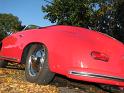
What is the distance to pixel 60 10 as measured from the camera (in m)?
27.3

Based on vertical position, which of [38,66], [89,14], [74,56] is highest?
[89,14]

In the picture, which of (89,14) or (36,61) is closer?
(36,61)

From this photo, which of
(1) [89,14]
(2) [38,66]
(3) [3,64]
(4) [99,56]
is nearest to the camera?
(4) [99,56]

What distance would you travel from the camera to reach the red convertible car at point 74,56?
232 inches

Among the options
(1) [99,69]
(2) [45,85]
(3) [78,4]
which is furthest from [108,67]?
(3) [78,4]

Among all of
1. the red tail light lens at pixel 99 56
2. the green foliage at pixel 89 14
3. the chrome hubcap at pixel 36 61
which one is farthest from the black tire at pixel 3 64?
the green foliage at pixel 89 14

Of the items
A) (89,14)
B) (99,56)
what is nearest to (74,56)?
(99,56)

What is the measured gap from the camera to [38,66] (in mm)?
Result: 6809

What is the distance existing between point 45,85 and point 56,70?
0.56 m

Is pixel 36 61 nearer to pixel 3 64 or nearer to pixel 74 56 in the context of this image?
pixel 74 56

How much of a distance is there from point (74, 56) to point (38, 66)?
1.10 m

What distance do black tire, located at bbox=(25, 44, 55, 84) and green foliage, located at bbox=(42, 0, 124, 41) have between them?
19255mm

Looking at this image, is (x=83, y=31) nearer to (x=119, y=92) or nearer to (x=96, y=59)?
(x=96, y=59)

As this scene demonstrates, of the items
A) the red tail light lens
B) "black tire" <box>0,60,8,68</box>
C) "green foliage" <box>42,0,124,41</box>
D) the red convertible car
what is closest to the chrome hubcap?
the red convertible car
